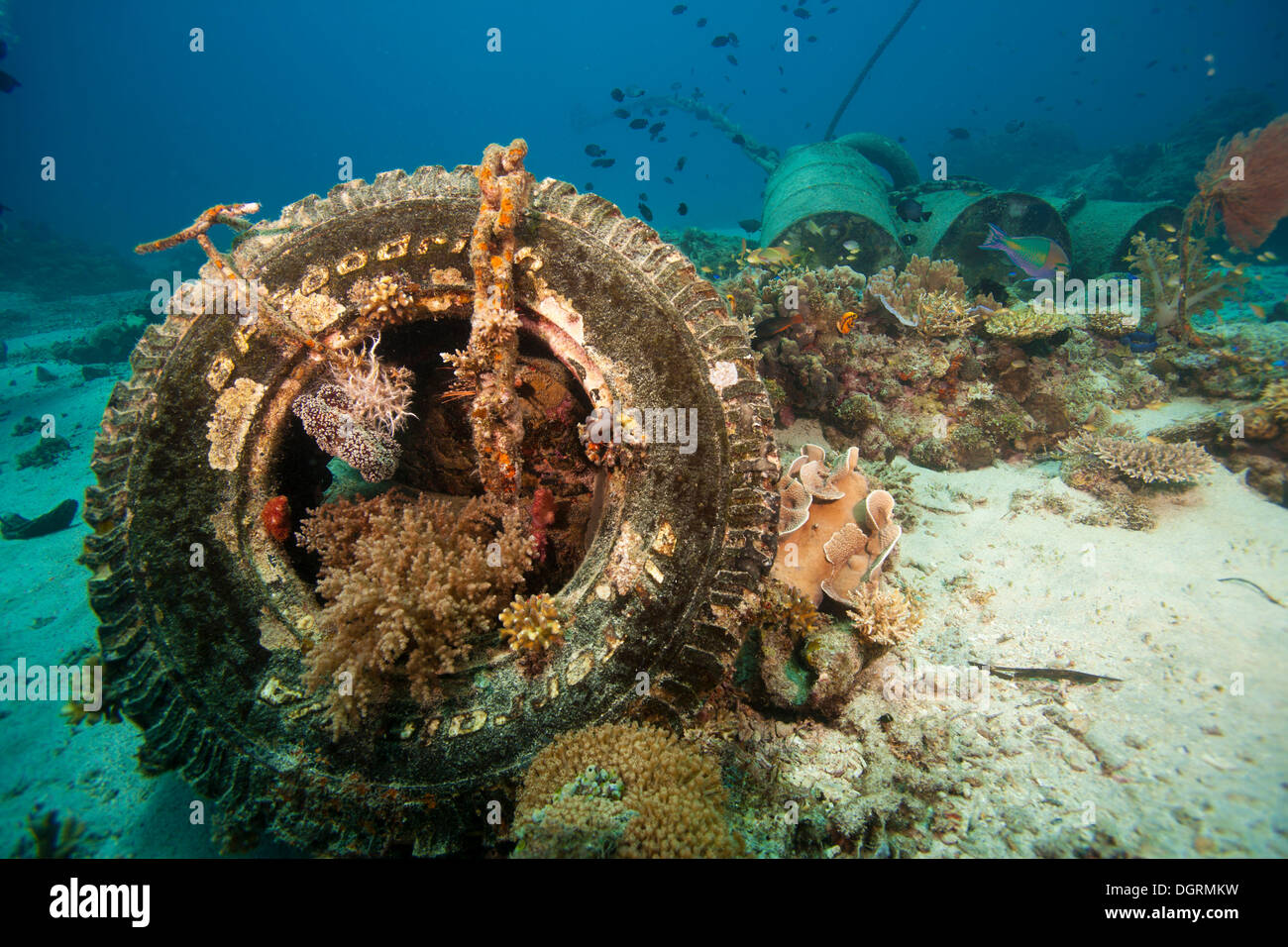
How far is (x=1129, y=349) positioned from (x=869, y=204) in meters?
5.76

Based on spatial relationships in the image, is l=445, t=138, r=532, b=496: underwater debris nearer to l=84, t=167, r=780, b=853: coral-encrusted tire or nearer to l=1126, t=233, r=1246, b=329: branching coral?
l=84, t=167, r=780, b=853: coral-encrusted tire

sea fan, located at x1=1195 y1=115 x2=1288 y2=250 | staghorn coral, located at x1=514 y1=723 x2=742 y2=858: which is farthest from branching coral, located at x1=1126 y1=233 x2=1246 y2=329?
staghorn coral, located at x1=514 y1=723 x2=742 y2=858

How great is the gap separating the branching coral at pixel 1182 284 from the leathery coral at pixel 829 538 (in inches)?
320

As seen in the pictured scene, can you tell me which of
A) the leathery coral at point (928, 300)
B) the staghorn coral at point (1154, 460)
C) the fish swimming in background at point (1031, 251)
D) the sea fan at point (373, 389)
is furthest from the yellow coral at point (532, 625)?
the fish swimming in background at point (1031, 251)

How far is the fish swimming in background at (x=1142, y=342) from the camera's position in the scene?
7.63 metres

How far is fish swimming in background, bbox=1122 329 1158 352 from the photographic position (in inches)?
300

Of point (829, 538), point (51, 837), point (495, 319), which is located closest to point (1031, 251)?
point (829, 538)

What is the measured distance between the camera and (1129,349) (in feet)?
25.3

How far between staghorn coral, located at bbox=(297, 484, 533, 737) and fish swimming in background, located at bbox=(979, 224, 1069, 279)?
1030 centimetres

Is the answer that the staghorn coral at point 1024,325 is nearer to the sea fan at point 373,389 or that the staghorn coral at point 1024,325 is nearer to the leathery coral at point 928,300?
the leathery coral at point 928,300

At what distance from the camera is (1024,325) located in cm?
665

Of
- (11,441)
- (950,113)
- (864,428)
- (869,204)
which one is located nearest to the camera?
(864,428)

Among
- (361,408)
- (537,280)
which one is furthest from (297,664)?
(537,280)
